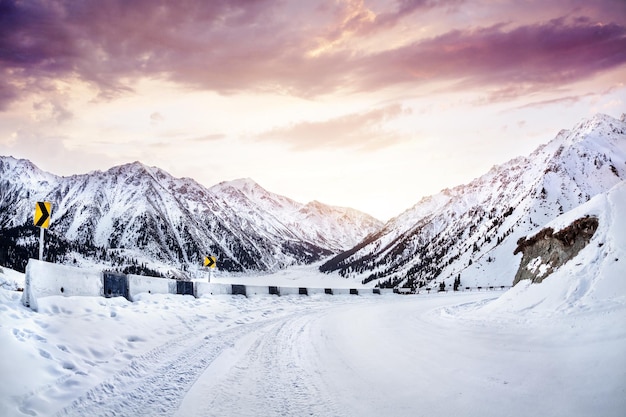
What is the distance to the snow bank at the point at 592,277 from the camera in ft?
38.2

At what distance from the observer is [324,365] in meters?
8.84

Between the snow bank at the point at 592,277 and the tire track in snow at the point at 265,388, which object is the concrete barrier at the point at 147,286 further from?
the snow bank at the point at 592,277

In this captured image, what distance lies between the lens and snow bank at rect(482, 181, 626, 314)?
11.6 m

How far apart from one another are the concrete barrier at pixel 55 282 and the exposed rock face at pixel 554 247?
1597cm

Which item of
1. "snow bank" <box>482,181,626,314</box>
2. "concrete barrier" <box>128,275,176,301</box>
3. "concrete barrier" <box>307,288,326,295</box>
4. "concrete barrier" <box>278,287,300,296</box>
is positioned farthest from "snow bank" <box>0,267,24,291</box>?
"concrete barrier" <box>307,288,326,295</box>

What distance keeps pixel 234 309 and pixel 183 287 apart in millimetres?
2983

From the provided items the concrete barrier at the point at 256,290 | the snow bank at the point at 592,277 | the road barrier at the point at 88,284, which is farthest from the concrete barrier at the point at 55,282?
the concrete barrier at the point at 256,290

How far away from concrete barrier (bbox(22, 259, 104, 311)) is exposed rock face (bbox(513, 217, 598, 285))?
15968 mm

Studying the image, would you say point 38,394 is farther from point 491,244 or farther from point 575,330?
point 491,244

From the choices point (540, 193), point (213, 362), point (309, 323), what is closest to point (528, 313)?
point (309, 323)

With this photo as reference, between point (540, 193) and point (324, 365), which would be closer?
point (324, 365)

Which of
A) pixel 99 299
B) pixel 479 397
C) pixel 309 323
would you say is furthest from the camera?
pixel 309 323

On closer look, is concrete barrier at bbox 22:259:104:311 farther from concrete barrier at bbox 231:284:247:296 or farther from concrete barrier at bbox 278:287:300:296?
concrete barrier at bbox 278:287:300:296

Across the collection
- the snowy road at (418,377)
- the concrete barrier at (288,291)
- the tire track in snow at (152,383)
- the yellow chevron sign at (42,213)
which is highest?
the yellow chevron sign at (42,213)
